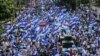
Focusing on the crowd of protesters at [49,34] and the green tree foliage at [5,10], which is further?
the green tree foliage at [5,10]

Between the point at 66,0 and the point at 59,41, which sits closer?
the point at 59,41

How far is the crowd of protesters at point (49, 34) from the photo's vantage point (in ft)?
152

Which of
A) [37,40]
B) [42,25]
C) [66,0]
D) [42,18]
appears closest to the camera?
[37,40]

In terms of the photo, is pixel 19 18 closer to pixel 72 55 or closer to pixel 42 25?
pixel 42 25

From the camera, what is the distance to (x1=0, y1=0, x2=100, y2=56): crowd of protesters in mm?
46259

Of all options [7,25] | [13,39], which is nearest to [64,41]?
[13,39]

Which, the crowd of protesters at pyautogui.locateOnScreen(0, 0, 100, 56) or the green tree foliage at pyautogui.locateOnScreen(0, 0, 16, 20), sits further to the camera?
the green tree foliage at pyautogui.locateOnScreen(0, 0, 16, 20)

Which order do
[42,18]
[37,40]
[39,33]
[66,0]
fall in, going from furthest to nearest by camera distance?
[66,0]
[42,18]
[39,33]
[37,40]

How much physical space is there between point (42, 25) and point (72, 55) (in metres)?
15.6

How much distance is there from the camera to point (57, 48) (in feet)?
153

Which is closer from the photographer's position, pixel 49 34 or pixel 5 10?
pixel 49 34

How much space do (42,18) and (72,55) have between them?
23698 mm

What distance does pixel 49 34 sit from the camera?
53.4 metres

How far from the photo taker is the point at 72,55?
44344 mm
